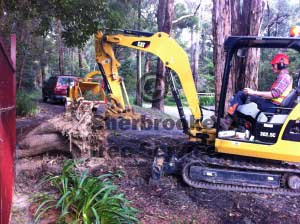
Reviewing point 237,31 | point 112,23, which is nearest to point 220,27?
→ point 237,31

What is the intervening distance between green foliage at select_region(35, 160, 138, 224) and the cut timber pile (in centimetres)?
160

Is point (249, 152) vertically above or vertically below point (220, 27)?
below

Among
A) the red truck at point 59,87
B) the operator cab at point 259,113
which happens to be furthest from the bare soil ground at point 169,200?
the red truck at point 59,87

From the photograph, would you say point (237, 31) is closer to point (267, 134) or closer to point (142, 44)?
point (142, 44)

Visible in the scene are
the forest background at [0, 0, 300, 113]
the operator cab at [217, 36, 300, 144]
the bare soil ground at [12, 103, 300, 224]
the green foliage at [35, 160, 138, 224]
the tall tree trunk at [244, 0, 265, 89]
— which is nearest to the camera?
the green foliage at [35, 160, 138, 224]

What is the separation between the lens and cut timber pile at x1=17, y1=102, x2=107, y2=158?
5758 mm

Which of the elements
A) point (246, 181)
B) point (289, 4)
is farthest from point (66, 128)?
point (289, 4)

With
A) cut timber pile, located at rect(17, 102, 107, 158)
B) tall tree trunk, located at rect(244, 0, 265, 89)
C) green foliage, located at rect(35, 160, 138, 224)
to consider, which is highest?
tall tree trunk, located at rect(244, 0, 265, 89)

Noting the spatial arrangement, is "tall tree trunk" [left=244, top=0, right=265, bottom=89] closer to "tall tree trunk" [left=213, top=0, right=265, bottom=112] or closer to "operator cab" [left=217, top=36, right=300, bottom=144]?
"tall tree trunk" [left=213, top=0, right=265, bottom=112]

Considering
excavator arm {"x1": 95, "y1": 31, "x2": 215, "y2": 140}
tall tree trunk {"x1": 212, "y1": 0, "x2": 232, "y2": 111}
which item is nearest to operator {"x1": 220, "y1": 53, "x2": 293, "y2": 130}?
excavator arm {"x1": 95, "y1": 31, "x2": 215, "y2": 140}

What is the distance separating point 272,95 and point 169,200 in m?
2.29

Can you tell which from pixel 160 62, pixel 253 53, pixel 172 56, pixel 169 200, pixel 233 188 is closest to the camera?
pixel 169 200

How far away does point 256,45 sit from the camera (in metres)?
5.35

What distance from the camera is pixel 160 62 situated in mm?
16453
